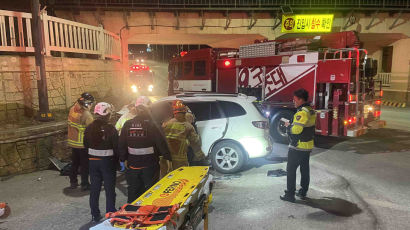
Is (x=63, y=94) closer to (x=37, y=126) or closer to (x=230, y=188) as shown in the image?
(x=37, y=126)

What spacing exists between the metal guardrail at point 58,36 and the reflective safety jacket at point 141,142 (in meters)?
5.21

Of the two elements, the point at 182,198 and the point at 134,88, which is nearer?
the point at 182,198

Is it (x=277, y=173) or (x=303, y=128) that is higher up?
(x=303, y=128)

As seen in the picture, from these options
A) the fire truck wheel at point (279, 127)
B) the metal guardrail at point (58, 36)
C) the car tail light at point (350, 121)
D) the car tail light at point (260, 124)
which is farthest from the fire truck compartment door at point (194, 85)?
the car tail light at point (260, 124)

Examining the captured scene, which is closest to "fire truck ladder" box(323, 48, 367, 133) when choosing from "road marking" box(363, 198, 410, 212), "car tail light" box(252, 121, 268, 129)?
"car tail light" box(252, 121, 268, 129)

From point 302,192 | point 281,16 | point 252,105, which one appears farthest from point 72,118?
point 281,16

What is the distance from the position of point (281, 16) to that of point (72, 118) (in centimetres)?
1558

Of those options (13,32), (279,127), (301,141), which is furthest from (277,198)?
Result: (13,32)

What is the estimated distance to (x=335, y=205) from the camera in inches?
185

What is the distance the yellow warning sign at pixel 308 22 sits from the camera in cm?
1716

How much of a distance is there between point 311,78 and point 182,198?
22.4 ft

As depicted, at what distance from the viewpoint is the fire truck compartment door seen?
11.8 metres

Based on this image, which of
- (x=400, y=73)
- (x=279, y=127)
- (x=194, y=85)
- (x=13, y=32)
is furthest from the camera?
(x=400, y=73)

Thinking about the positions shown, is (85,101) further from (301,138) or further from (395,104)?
(395,104)
